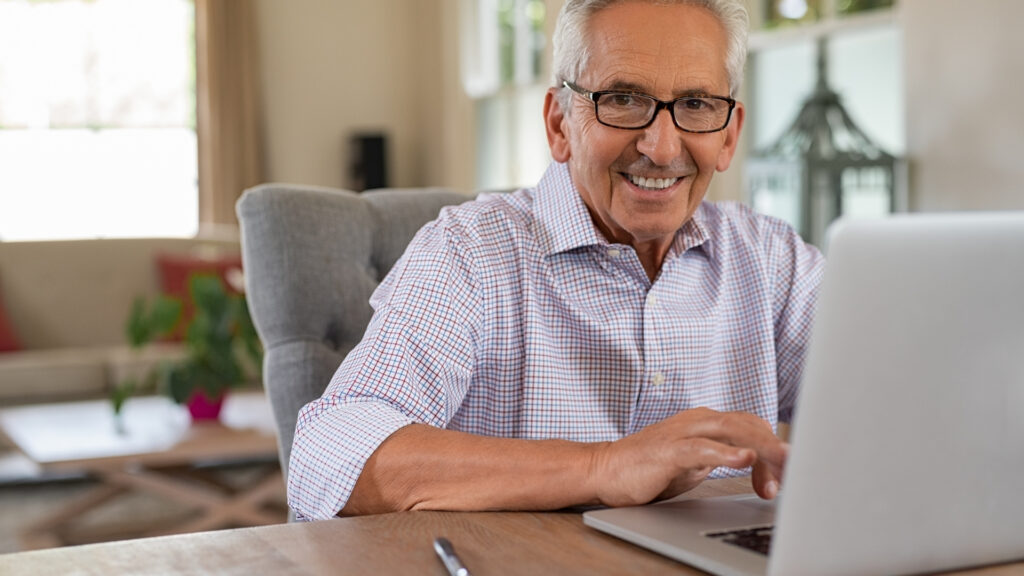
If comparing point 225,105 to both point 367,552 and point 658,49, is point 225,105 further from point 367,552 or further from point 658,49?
point 367,552

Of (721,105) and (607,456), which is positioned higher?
(721,105)

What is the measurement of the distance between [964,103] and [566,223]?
6.90 feet

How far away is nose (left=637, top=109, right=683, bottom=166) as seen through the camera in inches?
50.9

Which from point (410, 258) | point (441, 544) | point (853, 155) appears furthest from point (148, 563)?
point (853, 155)

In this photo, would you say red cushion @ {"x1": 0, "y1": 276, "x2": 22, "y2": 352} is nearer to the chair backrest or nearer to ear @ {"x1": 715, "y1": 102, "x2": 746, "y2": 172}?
the chair backrest

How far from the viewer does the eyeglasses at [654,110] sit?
4.26 ft

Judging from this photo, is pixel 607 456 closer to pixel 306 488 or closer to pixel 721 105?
pixel 306 488

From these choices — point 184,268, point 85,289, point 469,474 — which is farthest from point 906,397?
point 85,289

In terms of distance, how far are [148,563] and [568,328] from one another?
2.08 ft

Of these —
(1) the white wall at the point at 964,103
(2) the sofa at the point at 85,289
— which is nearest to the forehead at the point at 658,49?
(1) the white wall at the point at 964,103

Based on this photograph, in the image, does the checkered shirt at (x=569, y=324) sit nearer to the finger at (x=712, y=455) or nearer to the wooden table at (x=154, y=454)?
the finger at (x=712, y=455)

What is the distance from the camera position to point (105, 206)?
268 inches

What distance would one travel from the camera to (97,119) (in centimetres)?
673

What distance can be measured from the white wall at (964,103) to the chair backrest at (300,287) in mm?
2035
